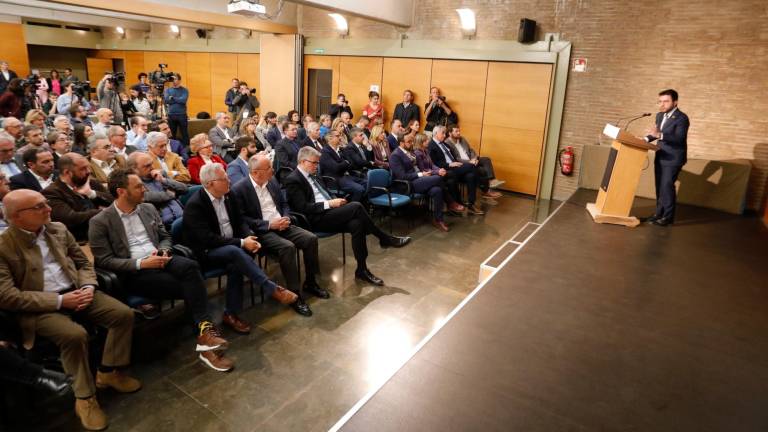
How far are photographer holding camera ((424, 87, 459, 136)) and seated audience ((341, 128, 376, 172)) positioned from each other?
2339mm

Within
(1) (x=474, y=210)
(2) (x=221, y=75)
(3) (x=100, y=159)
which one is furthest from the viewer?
(2) (x=221, y=75)

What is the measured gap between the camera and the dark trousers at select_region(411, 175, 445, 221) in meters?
5.97

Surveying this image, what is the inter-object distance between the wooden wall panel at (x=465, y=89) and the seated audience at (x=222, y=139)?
4000 mm

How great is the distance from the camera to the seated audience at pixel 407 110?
8680 mm

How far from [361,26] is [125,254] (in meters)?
7.68

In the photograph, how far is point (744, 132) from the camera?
614cm

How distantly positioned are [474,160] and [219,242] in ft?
15.8

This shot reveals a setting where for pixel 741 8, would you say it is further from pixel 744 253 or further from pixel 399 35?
pixel 399 35

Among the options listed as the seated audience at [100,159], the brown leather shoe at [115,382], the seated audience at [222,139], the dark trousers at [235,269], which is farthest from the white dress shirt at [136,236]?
the seated audience at [222,139]

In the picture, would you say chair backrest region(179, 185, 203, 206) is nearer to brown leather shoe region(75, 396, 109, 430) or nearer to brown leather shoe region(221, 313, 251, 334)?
brown leather shoe region(221, 313, 251, 334)

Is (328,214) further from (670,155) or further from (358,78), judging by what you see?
(358,78)

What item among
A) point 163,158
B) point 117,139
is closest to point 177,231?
point 163,158

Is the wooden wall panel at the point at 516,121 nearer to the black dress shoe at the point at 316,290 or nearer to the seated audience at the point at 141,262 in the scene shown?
the black dress shoe at the point at 316,290

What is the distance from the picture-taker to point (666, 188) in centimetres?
505
